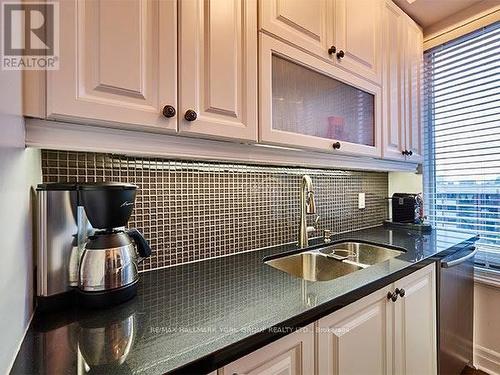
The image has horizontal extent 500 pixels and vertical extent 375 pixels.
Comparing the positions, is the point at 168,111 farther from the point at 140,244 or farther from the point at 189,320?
the point at 189,320

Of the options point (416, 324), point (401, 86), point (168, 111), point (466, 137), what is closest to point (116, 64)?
point (168, 111)

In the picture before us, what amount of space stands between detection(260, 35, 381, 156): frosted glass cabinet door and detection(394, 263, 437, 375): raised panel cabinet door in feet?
2.23

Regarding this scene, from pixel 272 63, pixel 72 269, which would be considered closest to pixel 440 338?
pixel 272 63

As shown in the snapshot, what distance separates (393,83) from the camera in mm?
1628

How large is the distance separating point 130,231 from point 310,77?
0.99 meters

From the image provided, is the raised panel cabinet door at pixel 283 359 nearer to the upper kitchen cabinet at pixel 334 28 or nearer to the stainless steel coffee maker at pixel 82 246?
the stainless steel coffee maker at pixel 82 246

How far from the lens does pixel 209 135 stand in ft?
2.82

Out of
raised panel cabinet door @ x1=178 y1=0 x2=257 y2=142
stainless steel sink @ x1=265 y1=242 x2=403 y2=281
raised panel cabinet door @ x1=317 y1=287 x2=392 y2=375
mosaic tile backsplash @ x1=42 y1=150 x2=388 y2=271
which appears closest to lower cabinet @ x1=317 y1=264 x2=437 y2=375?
raised panel cabinet door @ x1=317 y1=287 x2=392 y2=375

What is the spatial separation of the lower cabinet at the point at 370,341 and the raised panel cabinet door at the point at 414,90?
37.2 inches

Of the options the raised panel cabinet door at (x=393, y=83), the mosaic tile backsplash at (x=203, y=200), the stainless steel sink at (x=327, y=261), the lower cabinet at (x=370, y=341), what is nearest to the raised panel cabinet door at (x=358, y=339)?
the lower cabinet at (x=370, y=341)

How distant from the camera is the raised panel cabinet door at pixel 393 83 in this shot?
5.14ft

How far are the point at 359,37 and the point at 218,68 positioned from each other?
37.3 inches

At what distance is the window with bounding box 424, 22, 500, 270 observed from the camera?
1683 mm

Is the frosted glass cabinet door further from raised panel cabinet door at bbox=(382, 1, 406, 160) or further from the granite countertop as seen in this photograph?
the granite countertop
